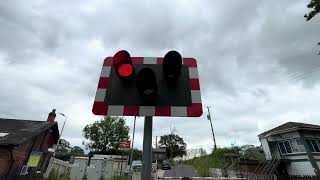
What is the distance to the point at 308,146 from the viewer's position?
22094mm

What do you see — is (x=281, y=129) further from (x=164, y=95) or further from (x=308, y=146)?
(x=164, y=95)

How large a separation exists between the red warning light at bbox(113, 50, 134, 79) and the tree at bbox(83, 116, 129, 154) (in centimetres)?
6901

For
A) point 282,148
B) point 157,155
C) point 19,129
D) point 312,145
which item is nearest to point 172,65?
point 157,155

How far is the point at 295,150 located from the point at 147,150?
26332 millimetres

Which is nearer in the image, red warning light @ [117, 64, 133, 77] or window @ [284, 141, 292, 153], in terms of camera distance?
red warning light @ [117, 64, 133, 77]

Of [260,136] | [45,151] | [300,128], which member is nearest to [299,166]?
[300,128]

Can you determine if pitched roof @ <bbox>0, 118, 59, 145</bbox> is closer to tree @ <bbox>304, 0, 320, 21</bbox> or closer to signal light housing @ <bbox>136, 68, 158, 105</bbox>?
signal light housing @ <bbox>136, 68, 158, 105</bbox>

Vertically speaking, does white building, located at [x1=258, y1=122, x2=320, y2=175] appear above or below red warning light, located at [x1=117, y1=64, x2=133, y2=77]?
above

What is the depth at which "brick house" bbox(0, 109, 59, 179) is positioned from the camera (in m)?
16.6

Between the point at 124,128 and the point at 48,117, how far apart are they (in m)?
47.6

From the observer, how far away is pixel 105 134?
7012 cm

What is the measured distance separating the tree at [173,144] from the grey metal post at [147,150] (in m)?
72.7

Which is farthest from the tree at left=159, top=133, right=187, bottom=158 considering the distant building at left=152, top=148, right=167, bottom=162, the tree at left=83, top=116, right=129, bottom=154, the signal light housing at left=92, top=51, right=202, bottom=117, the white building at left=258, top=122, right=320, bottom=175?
→ the signal light housing at left=92, top=51, right=202, bottom=117

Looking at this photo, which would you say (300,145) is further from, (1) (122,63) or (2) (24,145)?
(2) (24,145)
